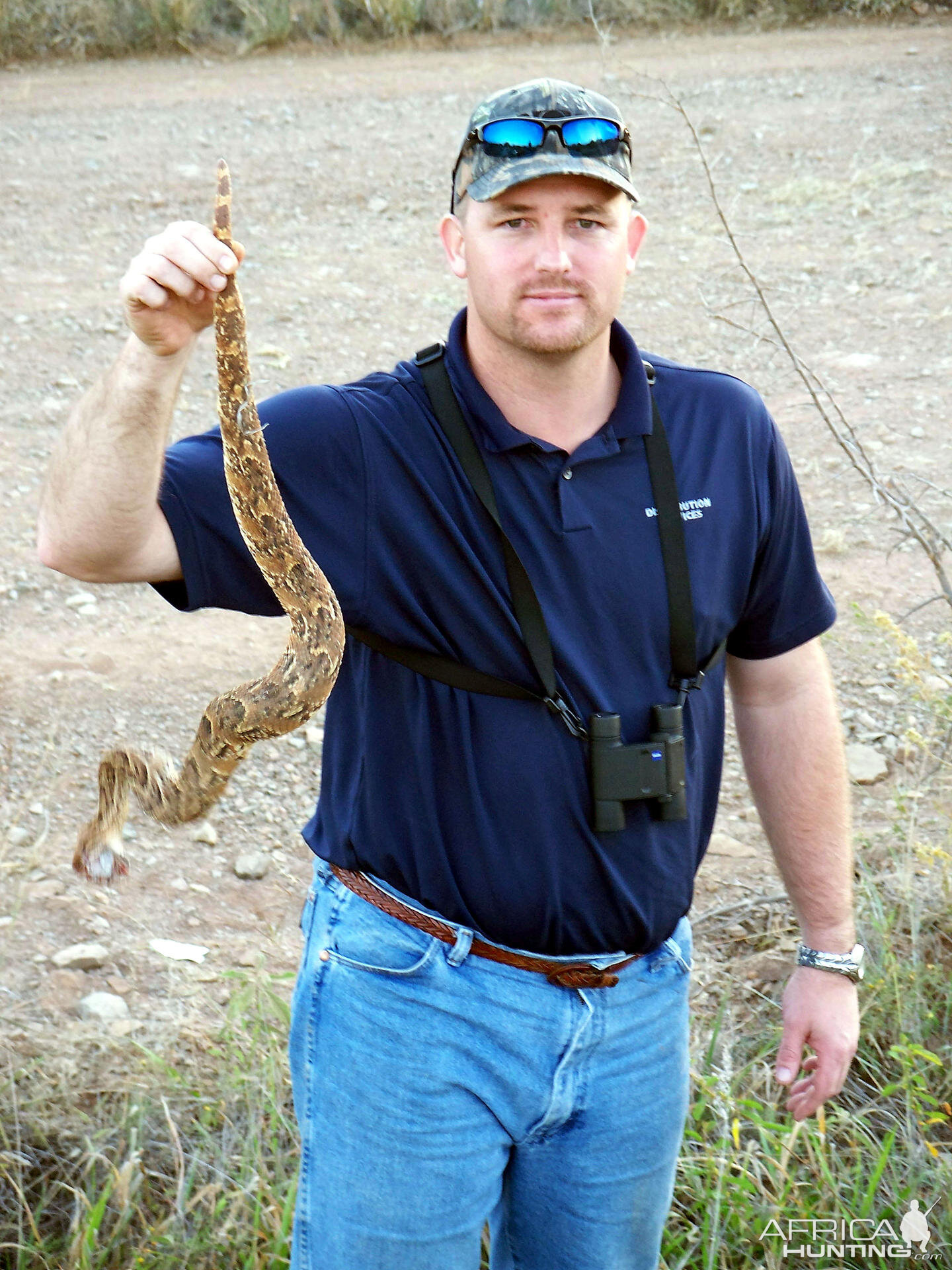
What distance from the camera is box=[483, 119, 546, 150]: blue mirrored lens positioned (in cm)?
273

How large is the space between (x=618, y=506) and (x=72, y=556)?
1.12 m

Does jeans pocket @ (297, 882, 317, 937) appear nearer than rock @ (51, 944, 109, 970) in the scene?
Yes

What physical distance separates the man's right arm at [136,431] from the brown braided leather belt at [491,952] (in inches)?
31.1

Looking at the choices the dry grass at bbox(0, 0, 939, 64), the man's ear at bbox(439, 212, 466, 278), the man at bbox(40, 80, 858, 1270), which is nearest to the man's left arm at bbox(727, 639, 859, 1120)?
the man at bbox(40, 80, 858, 1270)

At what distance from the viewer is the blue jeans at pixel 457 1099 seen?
2.62 m

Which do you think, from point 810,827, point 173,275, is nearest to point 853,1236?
point 810,827

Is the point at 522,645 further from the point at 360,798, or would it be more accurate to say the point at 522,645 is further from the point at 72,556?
the point at 72,556

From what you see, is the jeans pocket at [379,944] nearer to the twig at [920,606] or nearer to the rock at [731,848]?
the twig at [920,606]

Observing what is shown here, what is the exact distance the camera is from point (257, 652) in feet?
20.3

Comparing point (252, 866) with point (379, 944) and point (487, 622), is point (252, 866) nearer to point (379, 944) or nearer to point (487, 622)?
point (379, 944)

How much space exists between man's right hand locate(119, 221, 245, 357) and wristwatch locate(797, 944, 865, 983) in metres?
2.13

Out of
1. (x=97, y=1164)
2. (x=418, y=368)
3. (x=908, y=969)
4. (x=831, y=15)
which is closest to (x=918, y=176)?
(x=831, y=15)

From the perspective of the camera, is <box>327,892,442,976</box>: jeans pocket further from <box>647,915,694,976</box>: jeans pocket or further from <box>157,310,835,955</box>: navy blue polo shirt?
<box>647,915,694,976</box>: jeans pocket

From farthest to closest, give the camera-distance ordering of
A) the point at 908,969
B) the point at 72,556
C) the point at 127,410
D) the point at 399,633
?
1. the point at 908,969
2. the point at 399,633
3. the point at 72,556
4. the point at 127,410
